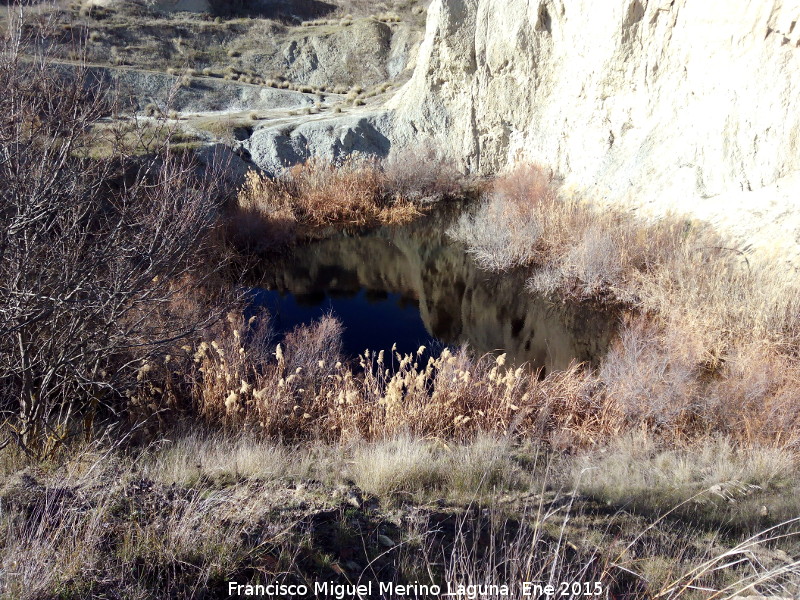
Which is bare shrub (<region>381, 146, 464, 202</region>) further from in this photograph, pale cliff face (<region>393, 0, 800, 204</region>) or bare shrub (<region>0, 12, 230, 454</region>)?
bare shrub (<region>0, 12, 230, 454</region>)

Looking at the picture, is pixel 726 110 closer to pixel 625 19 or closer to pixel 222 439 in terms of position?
pixel 625 19

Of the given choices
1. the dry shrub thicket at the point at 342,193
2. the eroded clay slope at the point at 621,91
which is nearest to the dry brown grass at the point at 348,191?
the dry shrub thicket at the point at 342,193

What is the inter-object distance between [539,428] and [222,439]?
3850 millimetres

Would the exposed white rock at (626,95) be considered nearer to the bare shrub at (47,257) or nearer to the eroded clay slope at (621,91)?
the eroded clay slope at (621,91)

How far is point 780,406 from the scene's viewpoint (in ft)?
20.5

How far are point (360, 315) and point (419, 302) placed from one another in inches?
64.6

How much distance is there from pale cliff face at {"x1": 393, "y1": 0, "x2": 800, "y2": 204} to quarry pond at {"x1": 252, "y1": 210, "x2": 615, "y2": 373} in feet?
15.7

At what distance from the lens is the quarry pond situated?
1023 centimetres

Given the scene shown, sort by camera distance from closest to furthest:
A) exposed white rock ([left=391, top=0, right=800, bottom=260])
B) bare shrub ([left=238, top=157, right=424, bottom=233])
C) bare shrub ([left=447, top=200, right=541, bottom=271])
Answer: exposed white rock ([left=391, top=0, right=800, bottom=260]) < bare shrub ([left=447, top=200, right=541, bottom=271]) < bare shrub ([left=238, top=157, right=424, bottom=233])

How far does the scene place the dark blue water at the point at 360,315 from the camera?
10273mm

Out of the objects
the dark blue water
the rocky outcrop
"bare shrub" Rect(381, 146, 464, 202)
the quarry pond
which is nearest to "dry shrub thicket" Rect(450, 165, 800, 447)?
the quarry pond

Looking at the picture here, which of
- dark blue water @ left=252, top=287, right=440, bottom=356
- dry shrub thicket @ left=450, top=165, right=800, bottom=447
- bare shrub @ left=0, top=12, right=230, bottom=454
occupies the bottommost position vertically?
dark blue water @ left=252, top=287, right=440, bottom=356

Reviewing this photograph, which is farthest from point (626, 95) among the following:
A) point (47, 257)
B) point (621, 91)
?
point (47, 257)

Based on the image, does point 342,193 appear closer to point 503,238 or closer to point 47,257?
point 503,238
